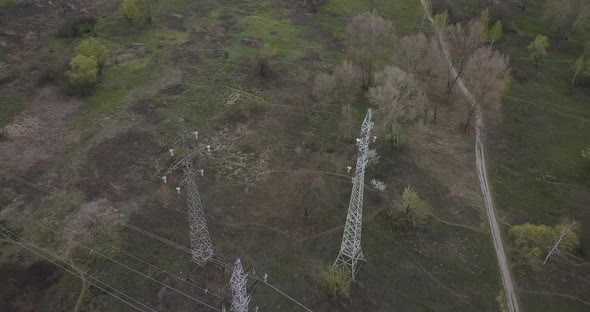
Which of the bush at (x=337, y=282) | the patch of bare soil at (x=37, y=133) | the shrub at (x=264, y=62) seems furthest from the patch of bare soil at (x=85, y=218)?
the shrub at (x=264, y=62)

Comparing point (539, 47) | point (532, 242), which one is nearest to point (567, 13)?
point (539, 47)

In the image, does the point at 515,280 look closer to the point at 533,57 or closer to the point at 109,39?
the point at 533,57

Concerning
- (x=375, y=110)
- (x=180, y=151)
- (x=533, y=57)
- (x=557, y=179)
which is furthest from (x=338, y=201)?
(x=533, y=57)

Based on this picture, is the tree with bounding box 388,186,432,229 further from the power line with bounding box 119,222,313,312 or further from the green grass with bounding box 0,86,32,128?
the green grass with bounding box 0,86,32,128

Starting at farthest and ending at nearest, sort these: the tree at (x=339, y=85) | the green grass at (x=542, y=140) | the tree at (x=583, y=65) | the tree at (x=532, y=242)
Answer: the tree at (x=583, y=65) < the tree at (x=339, y=85) < the green grass at (x=542, y=140) < the tree at (x=532, y=242)

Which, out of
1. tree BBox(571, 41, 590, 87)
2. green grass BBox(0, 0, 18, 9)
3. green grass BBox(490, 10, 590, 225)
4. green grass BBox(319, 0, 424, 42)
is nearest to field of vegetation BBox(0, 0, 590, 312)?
green grass BBox(490, 10, 590, 225)

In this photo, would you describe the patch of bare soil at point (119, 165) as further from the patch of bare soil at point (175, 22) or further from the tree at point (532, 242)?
the tree at point (532, 242)

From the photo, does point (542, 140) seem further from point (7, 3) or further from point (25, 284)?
point (7, 3)
